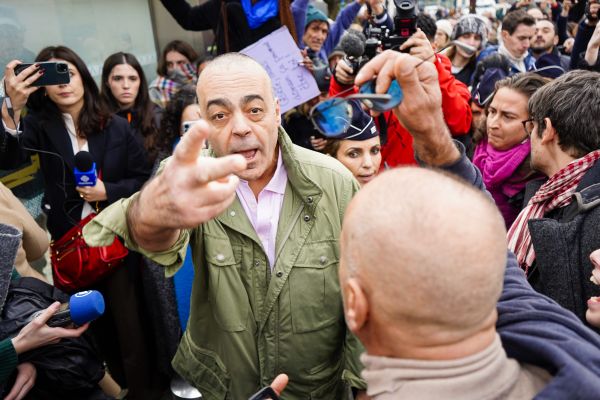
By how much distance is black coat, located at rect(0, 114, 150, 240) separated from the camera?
292 centimetres

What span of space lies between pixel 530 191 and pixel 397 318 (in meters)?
1.83

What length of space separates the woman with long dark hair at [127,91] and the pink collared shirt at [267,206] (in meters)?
1.82

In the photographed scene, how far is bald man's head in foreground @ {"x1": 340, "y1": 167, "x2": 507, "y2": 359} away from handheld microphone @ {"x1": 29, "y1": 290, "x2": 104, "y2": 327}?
1.24m

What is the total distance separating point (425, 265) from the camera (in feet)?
3.08

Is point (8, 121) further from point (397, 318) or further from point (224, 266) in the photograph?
point (397, 318)

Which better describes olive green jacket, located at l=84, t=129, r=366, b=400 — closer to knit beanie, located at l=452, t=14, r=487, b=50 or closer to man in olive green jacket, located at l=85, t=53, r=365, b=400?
man in olive green jacket, located at l=85, t=53, r=365, b=400

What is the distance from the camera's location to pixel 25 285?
198 centimetres

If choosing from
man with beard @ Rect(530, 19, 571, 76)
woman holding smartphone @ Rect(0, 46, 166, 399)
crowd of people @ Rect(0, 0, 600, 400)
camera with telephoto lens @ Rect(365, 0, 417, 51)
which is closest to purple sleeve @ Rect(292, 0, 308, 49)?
crowd of people @ Rect(0, 0, 600, 400)

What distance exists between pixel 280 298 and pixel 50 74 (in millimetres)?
1930

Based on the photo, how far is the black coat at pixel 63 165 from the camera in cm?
292

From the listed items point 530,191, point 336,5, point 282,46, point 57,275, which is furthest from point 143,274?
point 336,5

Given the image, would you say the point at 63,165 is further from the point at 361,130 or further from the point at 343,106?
the point at 343,106

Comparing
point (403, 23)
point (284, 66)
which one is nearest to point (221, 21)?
point (284, 66)

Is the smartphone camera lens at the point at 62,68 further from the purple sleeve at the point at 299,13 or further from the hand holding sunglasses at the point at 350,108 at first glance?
the purple sleeve at the point at 299,13
